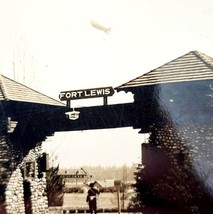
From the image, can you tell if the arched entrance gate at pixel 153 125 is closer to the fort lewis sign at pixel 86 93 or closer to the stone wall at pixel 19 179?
the stone wall at pixel 19 179

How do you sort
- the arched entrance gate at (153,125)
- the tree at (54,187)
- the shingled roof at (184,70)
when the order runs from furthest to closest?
1. the tree at (54,187)
2. the shingled roof at (184,70)
3. the arched entrance gate at (153,125)

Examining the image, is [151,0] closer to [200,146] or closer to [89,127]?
[200,146]

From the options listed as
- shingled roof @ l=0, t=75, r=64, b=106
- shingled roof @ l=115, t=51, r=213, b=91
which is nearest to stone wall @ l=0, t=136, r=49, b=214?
shingled roof @ l=0, t=75, r=64, b=106

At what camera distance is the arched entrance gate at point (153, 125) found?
554 cm

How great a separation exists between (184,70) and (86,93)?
1822mm

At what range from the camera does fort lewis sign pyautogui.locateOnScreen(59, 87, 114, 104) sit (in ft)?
20.5

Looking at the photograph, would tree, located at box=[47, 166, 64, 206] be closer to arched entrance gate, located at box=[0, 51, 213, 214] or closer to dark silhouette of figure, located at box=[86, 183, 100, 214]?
arched entrance gate, located at box=[0, 51, 213, 214]

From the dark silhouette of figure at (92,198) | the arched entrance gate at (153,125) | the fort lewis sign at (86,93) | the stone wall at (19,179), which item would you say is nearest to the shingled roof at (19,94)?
the arched entrance gate at (153,125)

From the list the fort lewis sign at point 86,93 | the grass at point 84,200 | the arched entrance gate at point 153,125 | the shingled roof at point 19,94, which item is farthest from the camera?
the shingled roof at point 19,94

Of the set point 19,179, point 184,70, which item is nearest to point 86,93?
point 184,70

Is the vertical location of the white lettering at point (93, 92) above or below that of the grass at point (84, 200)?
above

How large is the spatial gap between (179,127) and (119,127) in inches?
54.6

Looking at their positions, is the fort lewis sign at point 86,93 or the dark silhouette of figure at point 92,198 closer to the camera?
the fort lewis sign at point 86,93

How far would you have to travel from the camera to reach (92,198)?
662 cm
